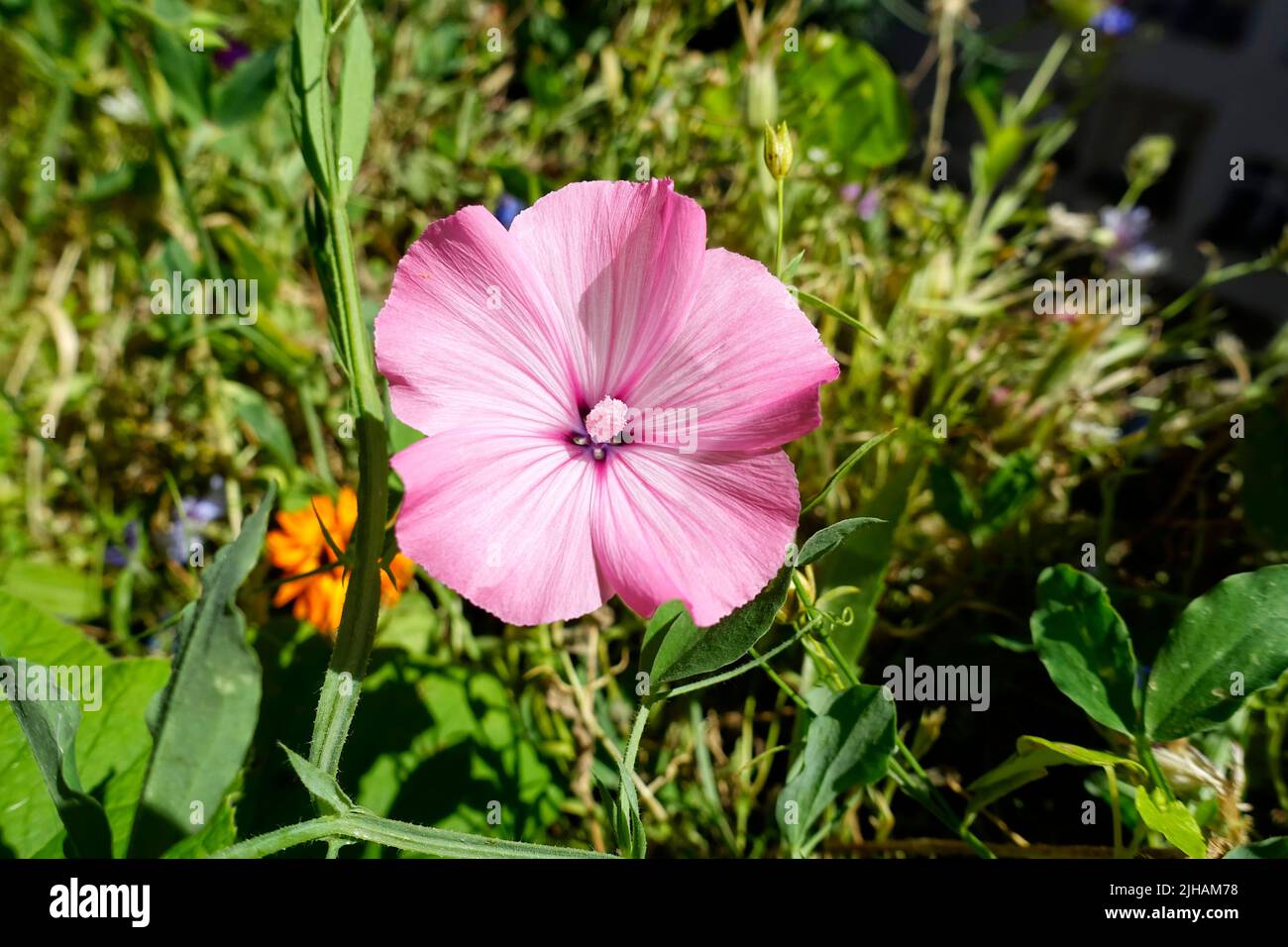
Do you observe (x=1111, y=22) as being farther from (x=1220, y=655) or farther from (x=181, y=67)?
(x=181, y=67)

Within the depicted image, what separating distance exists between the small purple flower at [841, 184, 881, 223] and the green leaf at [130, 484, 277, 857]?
0.75 meters

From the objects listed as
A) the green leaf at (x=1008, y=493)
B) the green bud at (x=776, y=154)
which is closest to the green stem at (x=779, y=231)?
the green bud at (x=776, y=154)

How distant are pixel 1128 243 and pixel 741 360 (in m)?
0.93

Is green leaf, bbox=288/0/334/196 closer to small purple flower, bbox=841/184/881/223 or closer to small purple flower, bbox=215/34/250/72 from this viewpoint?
small purple flower, bbox=841/184/881/223

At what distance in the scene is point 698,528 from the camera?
38 cm

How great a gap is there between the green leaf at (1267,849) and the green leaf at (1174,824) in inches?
1.8

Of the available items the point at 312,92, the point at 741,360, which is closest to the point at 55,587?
the point at 312,92

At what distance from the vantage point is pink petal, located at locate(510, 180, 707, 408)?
14.6 inches

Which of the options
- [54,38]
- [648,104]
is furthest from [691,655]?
[54,38]

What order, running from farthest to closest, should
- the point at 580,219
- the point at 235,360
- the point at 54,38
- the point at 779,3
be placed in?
1. the point at 779,3
2. the point at 54,38
3. the point at 235,360
4. the point at 580,219

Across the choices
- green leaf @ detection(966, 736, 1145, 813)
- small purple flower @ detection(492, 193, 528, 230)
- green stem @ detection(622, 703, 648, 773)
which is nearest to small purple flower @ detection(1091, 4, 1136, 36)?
small purple flower @ detection(492, 193, 528, 230)
